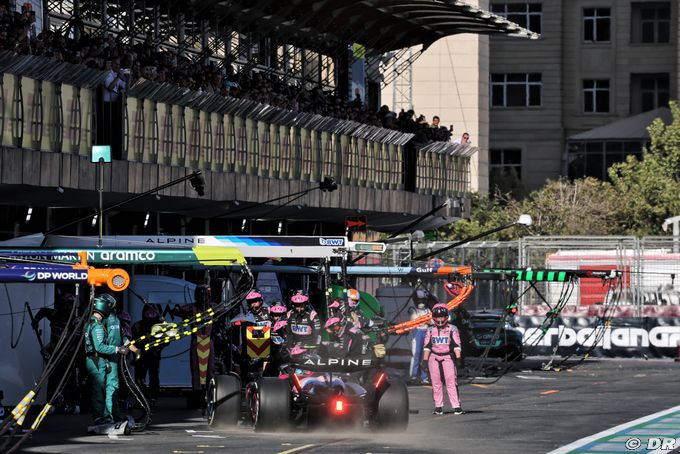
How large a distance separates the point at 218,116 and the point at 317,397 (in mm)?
14853

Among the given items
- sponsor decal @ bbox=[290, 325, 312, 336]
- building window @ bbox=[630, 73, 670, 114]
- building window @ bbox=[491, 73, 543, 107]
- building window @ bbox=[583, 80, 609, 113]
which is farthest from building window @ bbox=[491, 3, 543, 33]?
sponsor decal @ bbox=[290, 325, 312, 336]

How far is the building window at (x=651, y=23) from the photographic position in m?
92.9

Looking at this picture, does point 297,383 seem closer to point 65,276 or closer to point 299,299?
point 299,299

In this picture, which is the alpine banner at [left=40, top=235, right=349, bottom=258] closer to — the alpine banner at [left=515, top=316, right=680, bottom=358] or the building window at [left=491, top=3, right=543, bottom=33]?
the alpine banner at [left=515, top=316, right=680, bottom=358]

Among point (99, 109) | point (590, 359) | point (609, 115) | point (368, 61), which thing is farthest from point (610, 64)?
point (99, 109)

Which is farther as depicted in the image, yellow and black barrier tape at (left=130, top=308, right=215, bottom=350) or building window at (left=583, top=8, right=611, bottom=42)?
building window at (left=583, top=8, right=611, bottom=42)

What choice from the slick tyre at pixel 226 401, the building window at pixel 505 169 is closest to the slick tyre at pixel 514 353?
the slick tyre at pixel 226 401

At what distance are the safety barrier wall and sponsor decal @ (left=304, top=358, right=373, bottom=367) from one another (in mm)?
8120

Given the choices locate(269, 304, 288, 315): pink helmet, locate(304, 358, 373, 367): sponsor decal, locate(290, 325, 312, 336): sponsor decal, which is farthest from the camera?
locate(269, 304, 288, 315): pink helmet

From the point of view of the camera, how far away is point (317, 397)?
25094 millimetres

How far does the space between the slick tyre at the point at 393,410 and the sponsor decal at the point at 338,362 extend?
2.41 feet

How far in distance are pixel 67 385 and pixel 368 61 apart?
30365 mm

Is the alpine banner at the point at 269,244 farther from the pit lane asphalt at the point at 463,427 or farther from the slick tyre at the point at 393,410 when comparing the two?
the slick tyre at the point at 393,410

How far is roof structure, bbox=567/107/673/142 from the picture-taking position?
8812 cm
